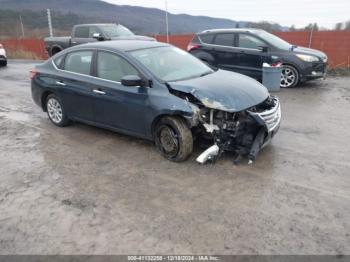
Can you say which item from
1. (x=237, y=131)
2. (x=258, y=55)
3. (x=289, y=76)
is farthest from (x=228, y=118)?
(x=289, y=76)

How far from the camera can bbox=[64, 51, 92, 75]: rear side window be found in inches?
242

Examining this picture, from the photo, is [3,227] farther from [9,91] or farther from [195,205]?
[9,91]

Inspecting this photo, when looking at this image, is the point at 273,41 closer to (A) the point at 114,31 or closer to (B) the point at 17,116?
(A) the point at 114,31

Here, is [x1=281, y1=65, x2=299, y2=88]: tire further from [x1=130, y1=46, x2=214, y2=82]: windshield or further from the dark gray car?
the dark gray car

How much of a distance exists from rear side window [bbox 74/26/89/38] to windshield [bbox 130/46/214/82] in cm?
908

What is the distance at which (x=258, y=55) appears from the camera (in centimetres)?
1002

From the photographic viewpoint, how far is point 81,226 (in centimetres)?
372

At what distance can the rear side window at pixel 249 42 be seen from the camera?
10148mm

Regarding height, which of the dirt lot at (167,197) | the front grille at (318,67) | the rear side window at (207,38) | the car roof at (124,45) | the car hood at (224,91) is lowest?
the dirt lot at (167,197)

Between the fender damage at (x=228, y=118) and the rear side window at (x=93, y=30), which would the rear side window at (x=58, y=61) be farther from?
the rear side window at (x=93, y=30)

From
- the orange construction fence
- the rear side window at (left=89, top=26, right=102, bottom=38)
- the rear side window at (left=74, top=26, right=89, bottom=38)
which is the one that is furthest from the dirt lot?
the rear side window at (left=74, top=26, right=89, bottom=38)

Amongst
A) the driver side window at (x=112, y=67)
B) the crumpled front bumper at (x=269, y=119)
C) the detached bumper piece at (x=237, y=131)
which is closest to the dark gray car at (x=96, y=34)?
the driver side window at (x=112, y=67)

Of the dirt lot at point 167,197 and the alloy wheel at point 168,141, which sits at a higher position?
the alloy wheel at point 168,141

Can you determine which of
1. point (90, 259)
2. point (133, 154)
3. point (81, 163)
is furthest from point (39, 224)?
point (133, 154)
